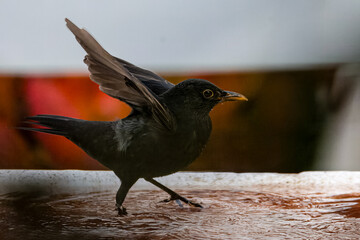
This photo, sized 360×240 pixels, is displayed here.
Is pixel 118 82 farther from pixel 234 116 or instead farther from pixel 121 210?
pixel 234 116

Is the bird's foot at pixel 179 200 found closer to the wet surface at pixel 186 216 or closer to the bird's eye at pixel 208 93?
the wet surface at pixel 186 216

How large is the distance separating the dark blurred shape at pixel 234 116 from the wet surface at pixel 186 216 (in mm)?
→ 948

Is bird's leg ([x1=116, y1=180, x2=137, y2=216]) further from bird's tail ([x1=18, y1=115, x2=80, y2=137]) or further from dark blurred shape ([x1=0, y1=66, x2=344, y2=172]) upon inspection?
dark blurred shape ([x1=0, y1=66, x2=344, y2=172])

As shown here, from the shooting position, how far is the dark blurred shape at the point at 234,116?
2.14 m

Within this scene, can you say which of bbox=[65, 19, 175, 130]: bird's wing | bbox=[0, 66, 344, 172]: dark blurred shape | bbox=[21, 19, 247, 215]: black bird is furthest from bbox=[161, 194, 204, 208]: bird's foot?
bbox=[0, 66, 344, 172]: dark blurred shape

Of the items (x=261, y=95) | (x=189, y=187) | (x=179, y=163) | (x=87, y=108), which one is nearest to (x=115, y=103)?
(x=87, y=108)

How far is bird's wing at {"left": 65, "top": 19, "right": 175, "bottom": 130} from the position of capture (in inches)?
35.8

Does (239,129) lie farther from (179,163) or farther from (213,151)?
(179,163)

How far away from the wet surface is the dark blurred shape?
0.95 meters

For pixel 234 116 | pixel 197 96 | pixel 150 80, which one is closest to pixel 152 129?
pixel 197 96

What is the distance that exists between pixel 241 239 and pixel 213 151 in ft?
4.83

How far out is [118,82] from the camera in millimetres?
971

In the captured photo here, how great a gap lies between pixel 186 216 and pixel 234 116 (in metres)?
1.24

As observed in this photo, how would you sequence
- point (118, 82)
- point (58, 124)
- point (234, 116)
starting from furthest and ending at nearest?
point (234, 116)
point (58, 124)
point (118, 82)
